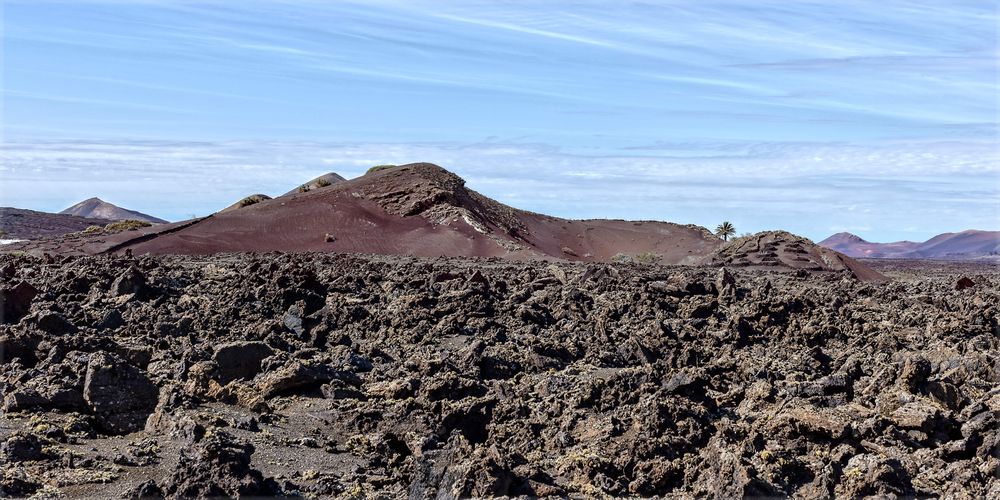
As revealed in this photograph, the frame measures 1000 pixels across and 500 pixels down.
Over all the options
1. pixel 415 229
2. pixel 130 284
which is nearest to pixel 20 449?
pixel 130 284

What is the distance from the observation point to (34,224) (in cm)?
9200

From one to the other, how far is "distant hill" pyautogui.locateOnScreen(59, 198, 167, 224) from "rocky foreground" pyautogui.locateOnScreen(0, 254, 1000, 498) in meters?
146

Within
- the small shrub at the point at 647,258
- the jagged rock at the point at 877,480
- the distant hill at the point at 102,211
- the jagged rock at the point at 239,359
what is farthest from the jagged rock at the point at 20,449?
the distant hill at the point at 102,211

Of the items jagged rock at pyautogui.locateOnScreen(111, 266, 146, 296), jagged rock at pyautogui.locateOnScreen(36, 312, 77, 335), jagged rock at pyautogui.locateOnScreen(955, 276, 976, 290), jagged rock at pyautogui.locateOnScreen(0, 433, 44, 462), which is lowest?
jagged rock at pyautogui.locateOnScreen(0, 433, 44, 462)

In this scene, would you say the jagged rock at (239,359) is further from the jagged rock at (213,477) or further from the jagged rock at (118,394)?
the jagged rock at (213,477)

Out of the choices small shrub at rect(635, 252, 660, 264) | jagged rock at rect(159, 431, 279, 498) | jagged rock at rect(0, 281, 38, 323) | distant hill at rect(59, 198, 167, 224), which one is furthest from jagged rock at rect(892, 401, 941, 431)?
distant hill at rect(59, 198, 167, 224)

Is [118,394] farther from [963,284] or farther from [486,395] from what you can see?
[963,284]

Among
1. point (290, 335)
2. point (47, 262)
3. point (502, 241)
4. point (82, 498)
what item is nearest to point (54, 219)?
point (502, 241)

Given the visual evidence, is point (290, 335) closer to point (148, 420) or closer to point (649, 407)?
point (148, 420)

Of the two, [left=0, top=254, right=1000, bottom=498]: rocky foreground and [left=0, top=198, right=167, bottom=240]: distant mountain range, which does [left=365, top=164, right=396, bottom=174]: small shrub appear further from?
[left=0, top=254, right=1000, bottom=498]: rocky foreground

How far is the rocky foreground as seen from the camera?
8602mm

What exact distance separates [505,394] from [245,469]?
4.63 meters

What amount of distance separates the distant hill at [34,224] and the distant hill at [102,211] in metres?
47.9

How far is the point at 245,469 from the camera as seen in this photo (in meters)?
7.81
